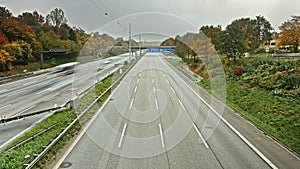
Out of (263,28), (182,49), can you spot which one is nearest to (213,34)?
(182,49)

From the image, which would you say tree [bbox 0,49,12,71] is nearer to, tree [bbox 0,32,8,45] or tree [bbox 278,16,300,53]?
tree [bbox 0,32,8,45]

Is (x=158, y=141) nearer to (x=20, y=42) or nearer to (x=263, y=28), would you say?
(x=20, y=42)

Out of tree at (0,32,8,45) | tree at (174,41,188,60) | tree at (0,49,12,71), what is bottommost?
tree at (0,49,12,71)

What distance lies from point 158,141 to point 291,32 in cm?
4117

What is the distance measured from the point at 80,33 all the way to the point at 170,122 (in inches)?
3687

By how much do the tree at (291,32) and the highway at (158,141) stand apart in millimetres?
31727

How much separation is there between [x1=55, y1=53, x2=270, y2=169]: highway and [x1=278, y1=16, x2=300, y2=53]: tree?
31.7 metres

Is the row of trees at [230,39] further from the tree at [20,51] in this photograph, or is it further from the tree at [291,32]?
the tree at [20,51]

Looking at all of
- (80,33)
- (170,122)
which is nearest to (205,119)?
(170,122)

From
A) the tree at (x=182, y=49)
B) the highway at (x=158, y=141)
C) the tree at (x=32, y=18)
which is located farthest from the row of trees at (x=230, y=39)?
the tree at (x=32, y=18)

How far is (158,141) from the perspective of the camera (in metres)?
14.4

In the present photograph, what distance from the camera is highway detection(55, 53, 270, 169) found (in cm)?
1176

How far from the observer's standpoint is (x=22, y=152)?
12336 mm

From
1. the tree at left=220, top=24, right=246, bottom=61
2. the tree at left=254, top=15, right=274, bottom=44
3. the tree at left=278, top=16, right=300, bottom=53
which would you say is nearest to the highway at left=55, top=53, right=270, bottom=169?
the tree at left=220, top=24, right=246, bottom=61
